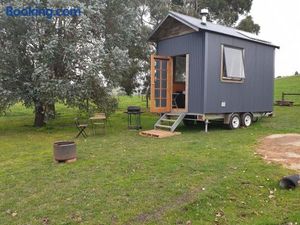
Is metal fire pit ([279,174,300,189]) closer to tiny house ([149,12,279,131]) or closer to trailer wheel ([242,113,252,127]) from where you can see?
tiny house ([149,12,279,131])

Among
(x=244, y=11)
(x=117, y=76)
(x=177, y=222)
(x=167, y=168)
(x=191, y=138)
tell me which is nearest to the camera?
(x=177, y=222)

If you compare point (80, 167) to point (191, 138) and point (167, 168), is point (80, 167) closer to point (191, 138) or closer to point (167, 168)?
point (167, 168)

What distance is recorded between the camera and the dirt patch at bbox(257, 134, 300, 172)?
18.5 ft

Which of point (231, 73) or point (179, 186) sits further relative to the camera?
point (231, 73)

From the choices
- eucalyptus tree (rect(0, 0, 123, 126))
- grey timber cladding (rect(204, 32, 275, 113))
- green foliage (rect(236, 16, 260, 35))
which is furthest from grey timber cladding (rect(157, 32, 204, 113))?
green foliage (rect(236, 16, 260, 35))

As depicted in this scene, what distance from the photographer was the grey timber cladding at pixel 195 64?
970cm

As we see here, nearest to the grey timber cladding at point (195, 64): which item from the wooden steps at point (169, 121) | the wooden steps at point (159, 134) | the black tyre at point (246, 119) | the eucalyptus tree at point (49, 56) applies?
the wooden steps at point (169, 121)

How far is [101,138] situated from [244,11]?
17.3 m

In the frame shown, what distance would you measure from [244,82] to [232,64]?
0.98m

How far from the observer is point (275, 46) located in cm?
1202

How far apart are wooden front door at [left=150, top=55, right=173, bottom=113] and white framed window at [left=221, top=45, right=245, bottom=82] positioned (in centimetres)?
189

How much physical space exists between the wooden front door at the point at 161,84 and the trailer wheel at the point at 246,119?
2650mm

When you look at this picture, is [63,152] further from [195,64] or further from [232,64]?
[232,64]

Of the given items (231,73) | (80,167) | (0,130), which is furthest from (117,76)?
(80,167)
